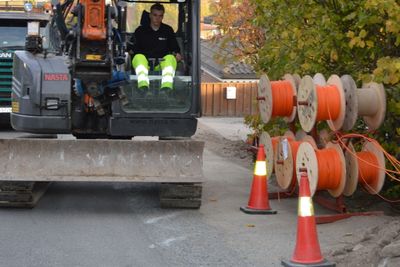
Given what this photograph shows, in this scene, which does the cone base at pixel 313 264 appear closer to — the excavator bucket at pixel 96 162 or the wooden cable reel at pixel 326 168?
the wooden cable reel at pixel 326 168

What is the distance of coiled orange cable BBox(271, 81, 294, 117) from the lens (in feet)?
32.9

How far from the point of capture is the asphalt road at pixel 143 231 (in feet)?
23.4

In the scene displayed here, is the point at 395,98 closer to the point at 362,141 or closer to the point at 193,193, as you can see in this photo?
the point at 362,141

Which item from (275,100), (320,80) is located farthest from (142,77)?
(320,80)

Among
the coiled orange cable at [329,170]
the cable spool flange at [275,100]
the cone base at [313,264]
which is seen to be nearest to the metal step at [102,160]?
the cable spool flange at [275,100]

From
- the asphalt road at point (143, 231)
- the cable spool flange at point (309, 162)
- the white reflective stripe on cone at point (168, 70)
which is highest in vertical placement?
the white reflective stripe on cone at point (168, 70)

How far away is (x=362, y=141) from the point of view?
32.6 feet

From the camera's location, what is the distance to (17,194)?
9.44 meters

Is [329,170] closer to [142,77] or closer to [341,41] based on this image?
[341,41]

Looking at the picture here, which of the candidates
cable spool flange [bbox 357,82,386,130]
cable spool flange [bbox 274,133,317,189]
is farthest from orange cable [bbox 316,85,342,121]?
cable spool flange [bbox 274,133,317,189]

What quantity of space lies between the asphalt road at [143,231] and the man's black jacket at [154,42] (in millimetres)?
2220

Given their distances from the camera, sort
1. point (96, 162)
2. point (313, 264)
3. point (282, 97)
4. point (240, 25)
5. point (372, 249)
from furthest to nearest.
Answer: point (240, 25) < point (282, 97) < point (96, 162) < point (372, 249) < point (313, 264)

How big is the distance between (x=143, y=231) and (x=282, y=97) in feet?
9.93

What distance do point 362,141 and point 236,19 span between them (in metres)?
9.71
